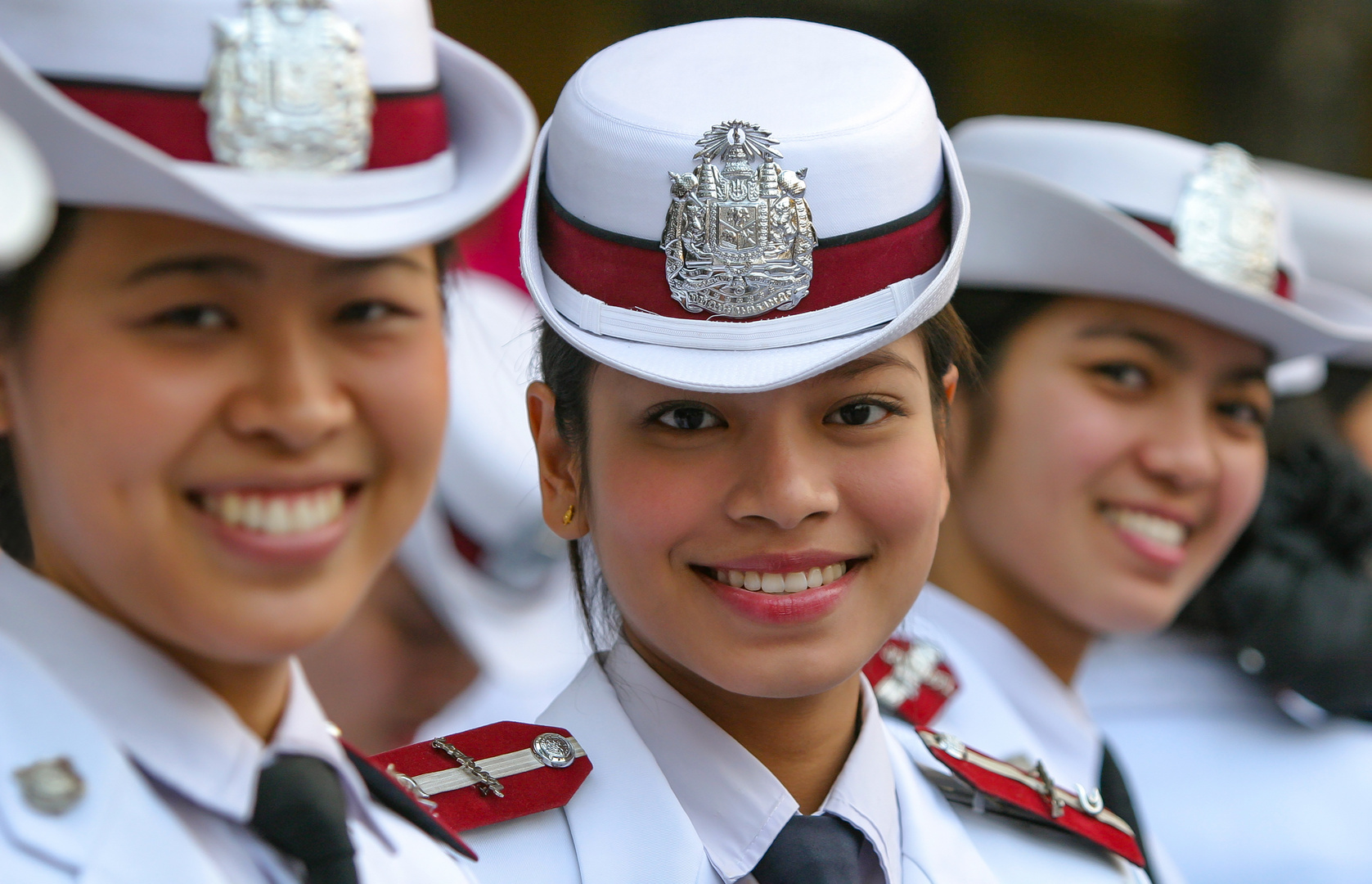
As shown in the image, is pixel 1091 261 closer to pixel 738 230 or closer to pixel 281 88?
pixel 738 230

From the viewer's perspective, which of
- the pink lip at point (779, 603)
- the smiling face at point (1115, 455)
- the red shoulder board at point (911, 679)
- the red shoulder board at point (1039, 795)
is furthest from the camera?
the smiling face at point (1115, 455)

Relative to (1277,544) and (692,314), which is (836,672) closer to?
(692,314)

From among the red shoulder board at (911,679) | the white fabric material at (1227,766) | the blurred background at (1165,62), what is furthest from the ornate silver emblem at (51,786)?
the blurred background at (1165,62)

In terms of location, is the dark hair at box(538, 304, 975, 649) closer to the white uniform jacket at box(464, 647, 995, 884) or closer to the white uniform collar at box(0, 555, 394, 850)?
the white uniform jacket at box(464, 647, 995, 884)

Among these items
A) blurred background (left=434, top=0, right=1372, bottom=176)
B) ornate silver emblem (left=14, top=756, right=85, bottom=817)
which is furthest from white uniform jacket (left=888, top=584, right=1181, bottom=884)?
blurred background (left=434, top=0, right=1372, bottom=176)

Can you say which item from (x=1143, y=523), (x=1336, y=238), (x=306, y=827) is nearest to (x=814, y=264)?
(x=306, y=827)

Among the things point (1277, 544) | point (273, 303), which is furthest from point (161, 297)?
point (1277, 544)

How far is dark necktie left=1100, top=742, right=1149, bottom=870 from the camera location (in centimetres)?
296

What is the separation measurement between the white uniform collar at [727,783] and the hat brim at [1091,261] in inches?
51.2

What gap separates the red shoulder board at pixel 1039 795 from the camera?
2473mm

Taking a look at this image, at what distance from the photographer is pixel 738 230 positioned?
1977 millimetres

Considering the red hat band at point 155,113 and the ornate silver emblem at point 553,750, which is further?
the ornate silver emblem at point 553,750

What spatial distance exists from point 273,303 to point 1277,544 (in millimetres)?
3341

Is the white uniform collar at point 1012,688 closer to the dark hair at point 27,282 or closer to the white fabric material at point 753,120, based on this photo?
the white fabric material at point 753,120
